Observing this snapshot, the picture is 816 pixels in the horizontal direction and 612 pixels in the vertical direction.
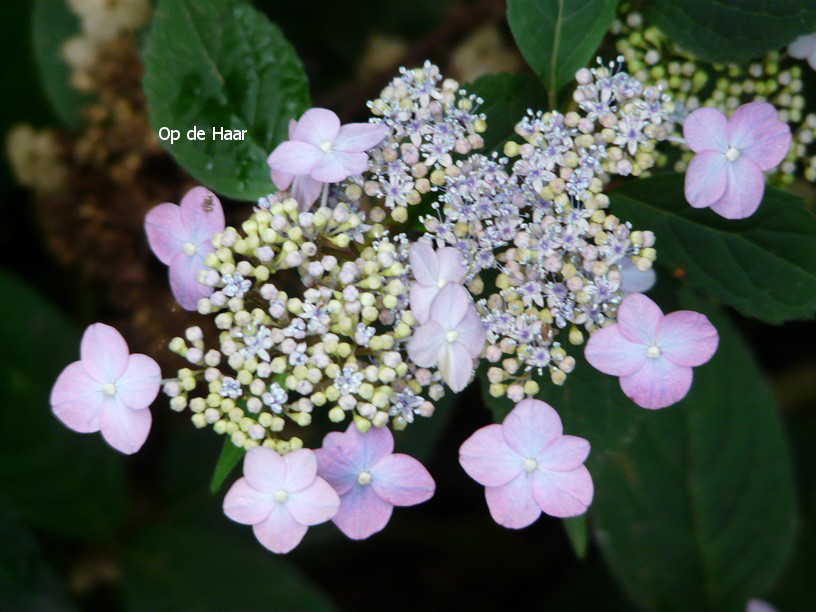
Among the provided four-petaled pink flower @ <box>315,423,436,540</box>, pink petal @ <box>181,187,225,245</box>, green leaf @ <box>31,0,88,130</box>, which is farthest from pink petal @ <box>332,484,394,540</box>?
green leaf @ <box>31,0,88,130</box>

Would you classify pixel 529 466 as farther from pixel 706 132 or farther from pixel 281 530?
pixel 706 132

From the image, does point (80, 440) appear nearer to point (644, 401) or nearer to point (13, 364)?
point (13, 364)

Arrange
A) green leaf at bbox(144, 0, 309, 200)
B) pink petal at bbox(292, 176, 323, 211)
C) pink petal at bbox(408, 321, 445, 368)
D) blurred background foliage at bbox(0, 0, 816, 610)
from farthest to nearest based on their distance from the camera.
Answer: blurred background foliage at bbox(0, 0, 816, 610) < green leaf at bbox(144, 0, 309, 200) < pink petal at bbox(292, 176, 323, 211) < pink petal at bbox(408, 321, 445, 368)

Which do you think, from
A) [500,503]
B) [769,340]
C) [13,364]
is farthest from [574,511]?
[769,340]

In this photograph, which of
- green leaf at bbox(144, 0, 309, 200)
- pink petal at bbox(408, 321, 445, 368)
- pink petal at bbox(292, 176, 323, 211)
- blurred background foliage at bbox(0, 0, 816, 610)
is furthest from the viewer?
blurred background foliage at bbox(0, 0, 816, 610)

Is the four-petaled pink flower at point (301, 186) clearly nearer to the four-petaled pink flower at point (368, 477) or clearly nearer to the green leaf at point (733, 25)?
the four-petaled pink flower at point (368, 477)

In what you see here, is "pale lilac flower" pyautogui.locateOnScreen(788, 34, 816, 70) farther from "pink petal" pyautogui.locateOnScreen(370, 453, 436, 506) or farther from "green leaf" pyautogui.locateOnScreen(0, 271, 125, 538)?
"green leaf" pyautogui.locateOnScreen(0, 271, 125, 538)

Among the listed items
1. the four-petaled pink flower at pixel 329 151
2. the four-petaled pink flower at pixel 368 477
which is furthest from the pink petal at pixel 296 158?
the four-petaled pink flower at pixel 368 477
